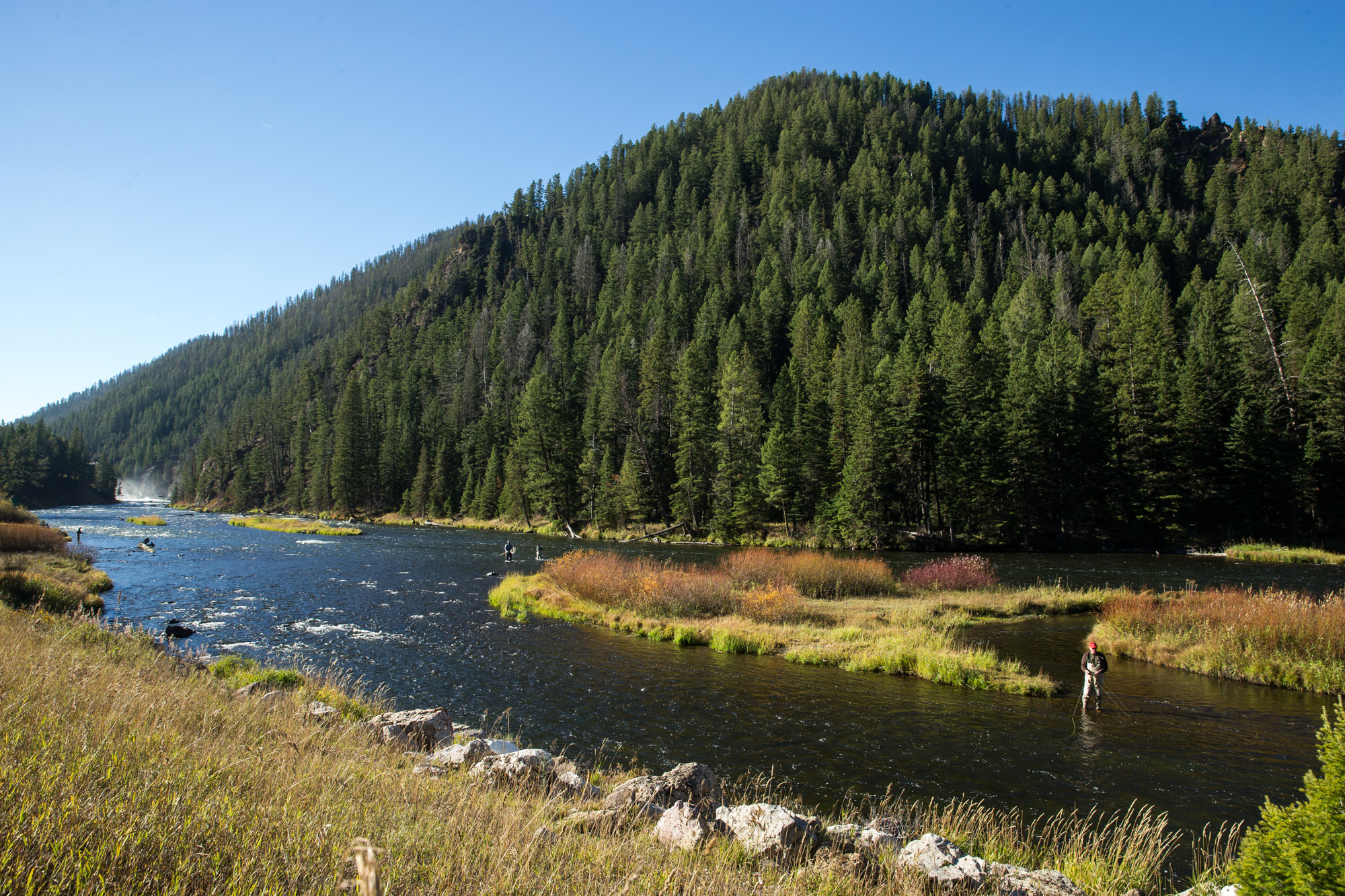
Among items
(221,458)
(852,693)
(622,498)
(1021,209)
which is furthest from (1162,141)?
(221,458)

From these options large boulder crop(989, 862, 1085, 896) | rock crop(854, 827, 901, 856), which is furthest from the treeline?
large boulder crop(989, 862, 1085, 896)

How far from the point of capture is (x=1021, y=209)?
119 metres

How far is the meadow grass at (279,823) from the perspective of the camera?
343 cm

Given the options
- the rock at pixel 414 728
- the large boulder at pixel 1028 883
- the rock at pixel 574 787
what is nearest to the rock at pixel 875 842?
the large boulder at pixel 1028 883

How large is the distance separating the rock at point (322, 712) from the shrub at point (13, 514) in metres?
44.6

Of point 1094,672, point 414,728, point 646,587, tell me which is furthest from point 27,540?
point 1094,672

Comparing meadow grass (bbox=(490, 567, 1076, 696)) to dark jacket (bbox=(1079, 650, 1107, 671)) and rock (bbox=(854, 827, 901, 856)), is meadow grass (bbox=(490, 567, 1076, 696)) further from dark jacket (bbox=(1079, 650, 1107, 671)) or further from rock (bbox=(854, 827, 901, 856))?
rock (bbox=(854, 827, 901, 856))

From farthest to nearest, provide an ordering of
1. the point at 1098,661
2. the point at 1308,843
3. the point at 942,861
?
the point at 1098,661, the point at 942,861, the point at 1308,843

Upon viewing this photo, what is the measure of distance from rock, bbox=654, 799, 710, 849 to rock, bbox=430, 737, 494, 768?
331 cm

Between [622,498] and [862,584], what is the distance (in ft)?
128

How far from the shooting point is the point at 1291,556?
41781 mm

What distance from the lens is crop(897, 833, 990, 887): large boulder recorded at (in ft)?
20.9

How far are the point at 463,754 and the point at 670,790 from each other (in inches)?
129

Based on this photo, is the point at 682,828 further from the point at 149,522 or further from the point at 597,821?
the point at 149,522
